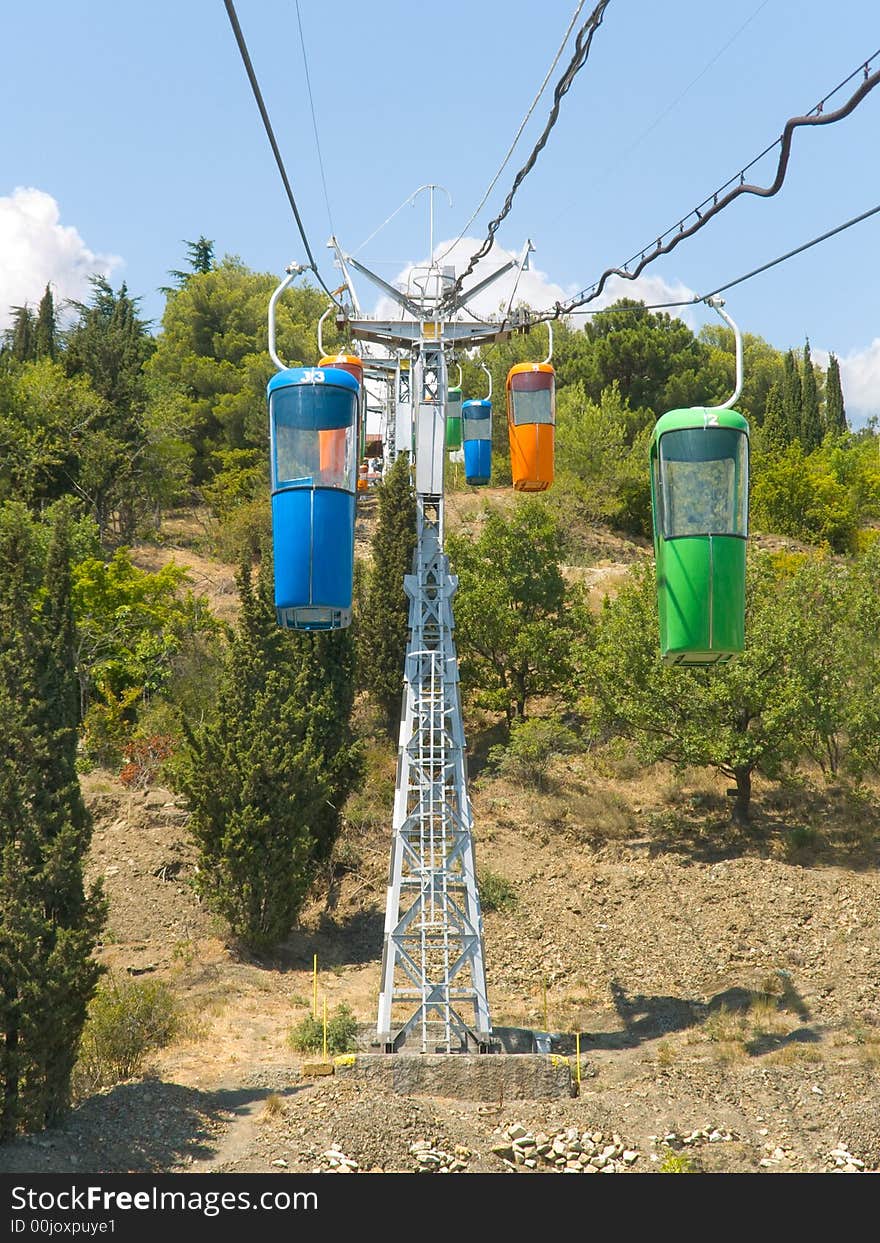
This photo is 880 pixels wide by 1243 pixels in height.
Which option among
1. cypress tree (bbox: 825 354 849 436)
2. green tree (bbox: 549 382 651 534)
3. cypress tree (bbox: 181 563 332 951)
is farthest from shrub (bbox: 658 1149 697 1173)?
cypress tree (bbox: 825 354 849 436)

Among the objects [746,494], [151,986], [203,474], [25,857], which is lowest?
[151,986]

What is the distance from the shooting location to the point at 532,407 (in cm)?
1555

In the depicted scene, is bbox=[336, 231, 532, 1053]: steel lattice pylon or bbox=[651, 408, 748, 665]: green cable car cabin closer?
bbox=[651, 408, 748, 665]: green cable car cabin

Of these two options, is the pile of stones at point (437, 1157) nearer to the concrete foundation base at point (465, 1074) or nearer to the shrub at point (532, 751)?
the concrete foundation base at point (465, 1074)

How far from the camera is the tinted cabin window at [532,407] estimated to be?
15539mm

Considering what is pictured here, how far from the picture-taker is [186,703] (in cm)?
2839

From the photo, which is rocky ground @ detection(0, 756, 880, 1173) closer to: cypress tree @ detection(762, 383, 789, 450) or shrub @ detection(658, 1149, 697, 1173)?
shrub @ detection(658, 1149, 697, 1173)

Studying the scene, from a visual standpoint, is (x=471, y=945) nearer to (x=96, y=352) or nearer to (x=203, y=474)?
(x=96, y=352)

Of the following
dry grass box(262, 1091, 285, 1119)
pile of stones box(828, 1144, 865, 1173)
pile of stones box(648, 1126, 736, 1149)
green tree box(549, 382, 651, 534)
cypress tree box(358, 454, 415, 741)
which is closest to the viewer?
pile of stones box(828, 1144, 865, 1173)

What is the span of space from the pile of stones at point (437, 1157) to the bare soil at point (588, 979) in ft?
0.51

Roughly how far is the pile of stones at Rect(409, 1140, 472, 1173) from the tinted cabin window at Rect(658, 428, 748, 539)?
6.40 metres

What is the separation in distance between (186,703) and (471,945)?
1477 cm

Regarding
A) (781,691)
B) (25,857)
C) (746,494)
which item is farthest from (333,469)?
(781,691)

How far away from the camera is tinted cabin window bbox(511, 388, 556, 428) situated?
15.5 m
